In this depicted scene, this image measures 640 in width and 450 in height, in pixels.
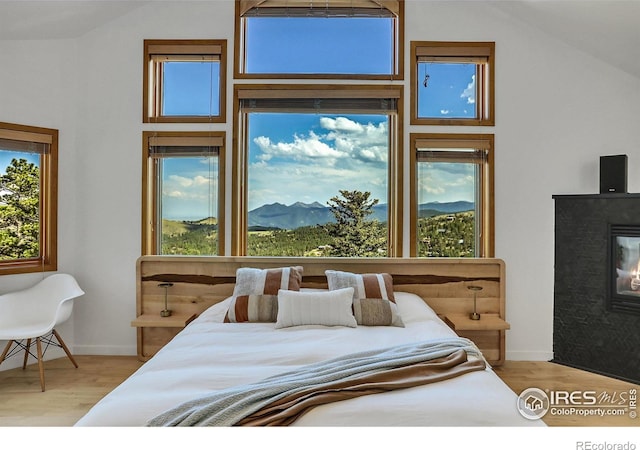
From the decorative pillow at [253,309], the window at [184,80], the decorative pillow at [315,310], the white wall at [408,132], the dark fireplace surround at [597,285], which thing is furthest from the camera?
the window at [184,80]

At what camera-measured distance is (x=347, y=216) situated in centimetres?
373

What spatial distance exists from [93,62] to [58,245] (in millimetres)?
1632

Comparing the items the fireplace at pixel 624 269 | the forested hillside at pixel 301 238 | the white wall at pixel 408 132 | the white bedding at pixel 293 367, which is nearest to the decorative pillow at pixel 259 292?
the white bedding at pixel 293 367

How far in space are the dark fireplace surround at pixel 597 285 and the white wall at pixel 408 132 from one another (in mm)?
131

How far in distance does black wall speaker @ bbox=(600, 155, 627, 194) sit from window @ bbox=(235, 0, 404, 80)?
72.0 inches

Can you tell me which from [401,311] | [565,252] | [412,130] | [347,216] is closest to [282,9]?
[412,130]

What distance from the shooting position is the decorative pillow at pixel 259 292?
2.85 m

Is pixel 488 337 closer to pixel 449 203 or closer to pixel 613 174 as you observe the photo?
pixel 449 203

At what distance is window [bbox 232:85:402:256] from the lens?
3678mm

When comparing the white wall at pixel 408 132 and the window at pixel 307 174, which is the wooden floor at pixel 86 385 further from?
the window at pixel 307 174

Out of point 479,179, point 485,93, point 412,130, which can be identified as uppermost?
point 485,93

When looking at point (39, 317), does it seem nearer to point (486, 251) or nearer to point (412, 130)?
point (412, 130)

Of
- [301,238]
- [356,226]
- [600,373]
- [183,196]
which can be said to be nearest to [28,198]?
[183,196]

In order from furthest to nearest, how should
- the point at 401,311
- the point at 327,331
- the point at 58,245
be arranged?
the point at 58,245
the point at 401,311
the point at 327,331
